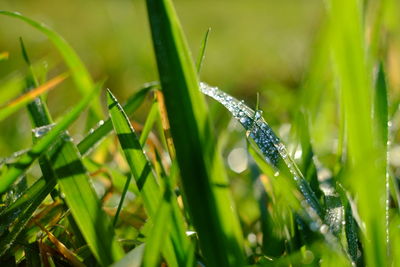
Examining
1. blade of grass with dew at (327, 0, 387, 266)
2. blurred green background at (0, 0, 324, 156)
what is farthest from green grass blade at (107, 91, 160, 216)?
blurred green background at (0, 0, 324, 156)

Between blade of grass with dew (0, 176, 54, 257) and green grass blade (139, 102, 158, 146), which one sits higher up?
green grass blade (139, 102, 158, 146)

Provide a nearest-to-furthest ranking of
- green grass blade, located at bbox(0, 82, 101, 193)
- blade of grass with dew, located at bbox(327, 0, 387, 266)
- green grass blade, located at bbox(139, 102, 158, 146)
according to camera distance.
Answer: blade of grass with dew, located at bbox(327, 0, 387, 266)
green grass blade, located at bbox(0, 82, 101, 193)
green grass blade, located at bbox(139, 102, 158, 146)

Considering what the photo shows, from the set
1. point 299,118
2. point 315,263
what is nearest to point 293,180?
point 315,263

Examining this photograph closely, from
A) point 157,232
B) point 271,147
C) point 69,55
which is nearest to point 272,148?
point 271,147

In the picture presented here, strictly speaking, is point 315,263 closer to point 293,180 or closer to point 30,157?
point 293,180

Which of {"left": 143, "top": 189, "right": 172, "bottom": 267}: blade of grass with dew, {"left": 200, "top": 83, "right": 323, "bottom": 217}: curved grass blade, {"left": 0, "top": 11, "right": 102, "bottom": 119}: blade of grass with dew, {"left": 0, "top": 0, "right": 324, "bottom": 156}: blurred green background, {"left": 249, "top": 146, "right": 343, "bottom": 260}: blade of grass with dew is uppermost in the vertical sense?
{"left": 0, "top": 0, "right": 324, "bottom": 156}: blurred green background

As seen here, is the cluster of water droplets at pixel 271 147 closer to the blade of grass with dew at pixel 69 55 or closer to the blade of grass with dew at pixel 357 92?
the blade of grass with dew at pixel 357 92

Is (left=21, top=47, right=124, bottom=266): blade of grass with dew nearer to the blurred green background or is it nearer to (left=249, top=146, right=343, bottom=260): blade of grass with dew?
(left=249, top=146, right=343, bottom=260): blade of grass with dew

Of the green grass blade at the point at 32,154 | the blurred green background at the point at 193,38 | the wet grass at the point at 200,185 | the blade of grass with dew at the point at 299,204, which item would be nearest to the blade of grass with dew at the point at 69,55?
the wet grass at the point at 200,185
